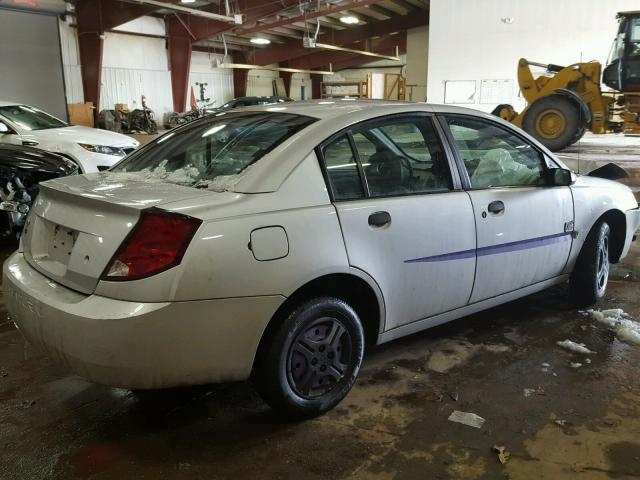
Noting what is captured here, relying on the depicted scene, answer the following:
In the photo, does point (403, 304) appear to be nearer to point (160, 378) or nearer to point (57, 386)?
point (160, 378)

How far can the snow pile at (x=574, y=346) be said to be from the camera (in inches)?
127

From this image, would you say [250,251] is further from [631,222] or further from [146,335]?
[631,222]

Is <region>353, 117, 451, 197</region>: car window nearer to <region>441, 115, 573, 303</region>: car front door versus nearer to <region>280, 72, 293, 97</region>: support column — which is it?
<region>441, 115, 573, 303</region>: car front door

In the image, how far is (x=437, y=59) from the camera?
48.6ft

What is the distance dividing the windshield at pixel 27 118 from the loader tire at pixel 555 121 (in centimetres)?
891

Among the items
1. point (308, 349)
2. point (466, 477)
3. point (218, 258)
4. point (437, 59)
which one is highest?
point (437, 59)

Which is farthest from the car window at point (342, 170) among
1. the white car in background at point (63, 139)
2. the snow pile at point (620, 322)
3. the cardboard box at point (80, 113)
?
the cardboard box at point (80, 113)

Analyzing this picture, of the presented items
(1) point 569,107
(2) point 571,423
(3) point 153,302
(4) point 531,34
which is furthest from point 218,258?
(4) point 531,34

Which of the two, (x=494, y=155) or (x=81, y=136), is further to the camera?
(x=81, y=136)

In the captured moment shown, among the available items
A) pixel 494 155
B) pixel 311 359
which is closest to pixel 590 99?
pixel 494 155

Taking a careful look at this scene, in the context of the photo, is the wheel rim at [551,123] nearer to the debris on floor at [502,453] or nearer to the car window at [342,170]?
the car window at [342,170]

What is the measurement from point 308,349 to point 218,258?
25.9 inches

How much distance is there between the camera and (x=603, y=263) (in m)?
3.96

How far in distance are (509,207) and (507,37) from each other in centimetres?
1259
